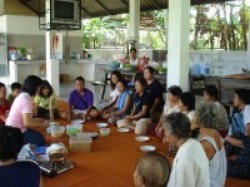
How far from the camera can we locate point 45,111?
507 centimetres

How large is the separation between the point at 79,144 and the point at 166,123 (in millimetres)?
1262

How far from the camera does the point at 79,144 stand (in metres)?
3.20

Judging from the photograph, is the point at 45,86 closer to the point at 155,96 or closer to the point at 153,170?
the point at 155,96

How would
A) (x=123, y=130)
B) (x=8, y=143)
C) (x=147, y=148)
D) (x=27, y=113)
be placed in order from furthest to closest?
(x=123, y=130)
(x=27, y=113)
(x=147, y=148)
(x=8, y=143)

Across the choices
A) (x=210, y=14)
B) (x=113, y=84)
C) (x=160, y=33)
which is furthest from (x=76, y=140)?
(x=160, y=33)

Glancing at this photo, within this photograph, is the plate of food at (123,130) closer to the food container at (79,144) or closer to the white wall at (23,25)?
the food container at (79,144)

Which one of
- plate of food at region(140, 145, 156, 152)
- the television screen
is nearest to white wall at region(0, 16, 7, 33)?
the television screen

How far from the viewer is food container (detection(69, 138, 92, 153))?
3.19 m

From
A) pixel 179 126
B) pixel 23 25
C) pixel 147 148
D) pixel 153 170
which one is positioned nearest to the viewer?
pixel 153 170

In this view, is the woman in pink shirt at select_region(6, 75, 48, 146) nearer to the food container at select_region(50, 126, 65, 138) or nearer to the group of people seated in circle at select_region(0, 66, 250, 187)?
the group of people seated in circle at select_region(0, 66, 250, 187)

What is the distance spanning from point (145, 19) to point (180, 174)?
40.2ft

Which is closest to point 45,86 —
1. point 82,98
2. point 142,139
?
point 82,98

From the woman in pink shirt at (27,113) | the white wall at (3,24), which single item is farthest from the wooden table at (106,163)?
the white wall at (3,24)

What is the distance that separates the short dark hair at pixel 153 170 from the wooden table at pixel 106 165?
0.82m
